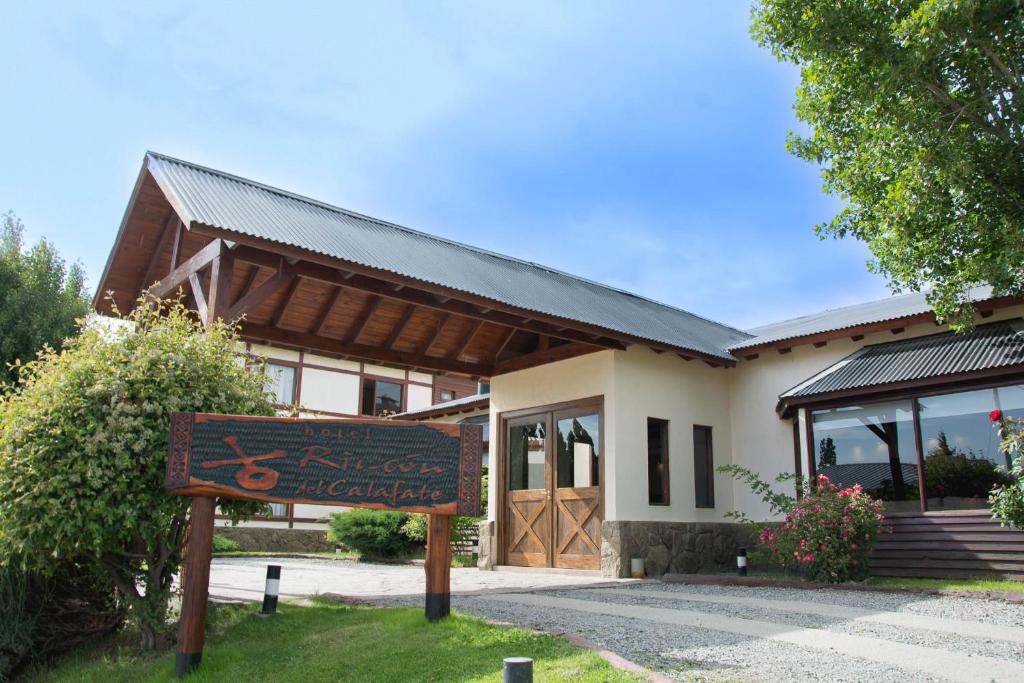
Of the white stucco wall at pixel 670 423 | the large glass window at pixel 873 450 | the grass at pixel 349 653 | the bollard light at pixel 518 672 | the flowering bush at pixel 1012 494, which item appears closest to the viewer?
the bollard light at pixel 518 672

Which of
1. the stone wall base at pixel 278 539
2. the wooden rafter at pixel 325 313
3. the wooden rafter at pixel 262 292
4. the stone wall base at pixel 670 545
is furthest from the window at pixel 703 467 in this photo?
the stone wall base at pixel 278 539

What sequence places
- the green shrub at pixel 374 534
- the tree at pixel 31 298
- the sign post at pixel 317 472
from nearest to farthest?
the sign post at pixel 317 472, the tree at pixel 31 298, the green shrub at pixel 374 534

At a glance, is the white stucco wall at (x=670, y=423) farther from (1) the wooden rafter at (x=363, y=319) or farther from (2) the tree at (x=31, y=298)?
(2) the tree at (x=31, y=298)

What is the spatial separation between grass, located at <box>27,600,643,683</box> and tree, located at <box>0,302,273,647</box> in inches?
23.1

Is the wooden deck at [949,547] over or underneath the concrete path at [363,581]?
over

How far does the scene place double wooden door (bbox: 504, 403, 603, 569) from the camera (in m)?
12.3

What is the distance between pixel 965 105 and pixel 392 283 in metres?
6.54

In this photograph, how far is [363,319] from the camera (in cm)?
1216

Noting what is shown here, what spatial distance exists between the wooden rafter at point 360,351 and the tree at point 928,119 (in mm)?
7165

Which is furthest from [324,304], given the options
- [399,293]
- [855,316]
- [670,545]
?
[855,316]

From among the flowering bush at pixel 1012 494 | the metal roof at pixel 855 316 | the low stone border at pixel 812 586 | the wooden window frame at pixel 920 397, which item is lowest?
the low stone border at pixel 812 586

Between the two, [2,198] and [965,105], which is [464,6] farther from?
[2,198]

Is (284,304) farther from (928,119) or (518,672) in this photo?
(518,672)

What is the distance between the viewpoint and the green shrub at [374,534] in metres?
16.4
